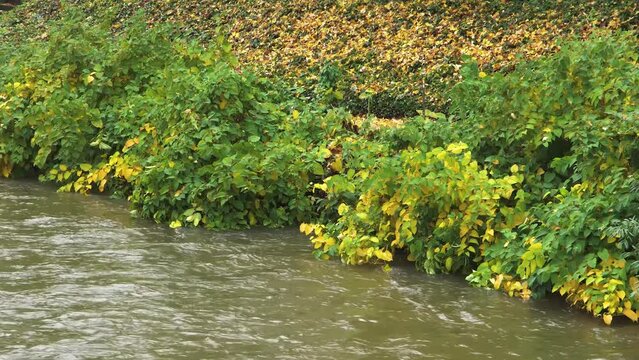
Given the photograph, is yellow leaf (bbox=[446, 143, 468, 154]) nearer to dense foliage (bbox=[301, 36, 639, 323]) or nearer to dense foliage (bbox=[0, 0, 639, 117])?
dense foliage (bbox=[301, 36, 639, 323])

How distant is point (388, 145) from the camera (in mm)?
9508

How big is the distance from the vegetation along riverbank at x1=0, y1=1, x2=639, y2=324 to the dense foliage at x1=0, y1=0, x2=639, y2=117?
5 centimetres

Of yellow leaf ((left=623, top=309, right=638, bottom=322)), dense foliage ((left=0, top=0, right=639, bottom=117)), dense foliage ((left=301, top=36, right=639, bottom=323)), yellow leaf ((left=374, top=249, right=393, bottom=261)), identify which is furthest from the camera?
dense foliage ((left=0, top=0, right=639, bottom=117))

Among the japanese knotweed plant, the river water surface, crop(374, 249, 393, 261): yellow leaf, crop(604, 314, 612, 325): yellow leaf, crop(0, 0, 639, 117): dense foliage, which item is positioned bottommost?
the river water surface

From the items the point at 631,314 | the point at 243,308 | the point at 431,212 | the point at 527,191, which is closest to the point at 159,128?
the point at 431,212

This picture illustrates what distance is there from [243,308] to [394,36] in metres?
9.98

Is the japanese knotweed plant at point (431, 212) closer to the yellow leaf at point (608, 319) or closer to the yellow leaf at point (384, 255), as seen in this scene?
the yellow leaf at point (384, 255)

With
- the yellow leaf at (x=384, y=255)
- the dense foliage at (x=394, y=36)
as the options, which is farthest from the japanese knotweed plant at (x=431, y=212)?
the dense foliage at (x=394, y=36)

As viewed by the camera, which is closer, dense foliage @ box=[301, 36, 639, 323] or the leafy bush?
dense foliage @ box=[301, 36, 639, 323]

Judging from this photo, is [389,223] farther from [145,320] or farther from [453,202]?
[145,320]

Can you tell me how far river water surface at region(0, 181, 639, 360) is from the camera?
20.6ft

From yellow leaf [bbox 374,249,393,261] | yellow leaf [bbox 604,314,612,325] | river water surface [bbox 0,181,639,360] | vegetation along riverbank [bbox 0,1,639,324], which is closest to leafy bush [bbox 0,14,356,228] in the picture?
vegetation along riverbank [bbox 0,1,639,324]

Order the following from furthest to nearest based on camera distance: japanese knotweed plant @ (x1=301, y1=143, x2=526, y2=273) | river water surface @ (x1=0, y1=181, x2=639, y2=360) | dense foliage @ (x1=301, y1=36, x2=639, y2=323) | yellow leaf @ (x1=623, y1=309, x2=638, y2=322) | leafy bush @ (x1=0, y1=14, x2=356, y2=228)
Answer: leafy bush @ (x1=0, y1=14, x2=356, y2=228)
japanese knotweed plant @ (x1=301, y1=143, x2=526, y2=273)
dense foliage @ (x1=301, y1=36, x2=639, y2=323)
yellow leaf @ (x1=623, y1=309, x2=638, y2=322)
river water surface @ (x1=0, y1=181, x2=639, y2=360)

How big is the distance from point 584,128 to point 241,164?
3376mm
